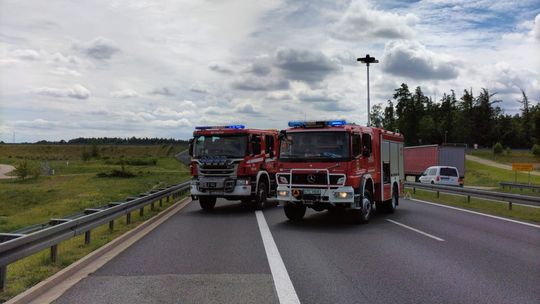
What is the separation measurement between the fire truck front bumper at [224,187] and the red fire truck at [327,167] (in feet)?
9.50

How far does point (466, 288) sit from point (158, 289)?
A: 13.0 ft

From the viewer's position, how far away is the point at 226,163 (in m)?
16.8

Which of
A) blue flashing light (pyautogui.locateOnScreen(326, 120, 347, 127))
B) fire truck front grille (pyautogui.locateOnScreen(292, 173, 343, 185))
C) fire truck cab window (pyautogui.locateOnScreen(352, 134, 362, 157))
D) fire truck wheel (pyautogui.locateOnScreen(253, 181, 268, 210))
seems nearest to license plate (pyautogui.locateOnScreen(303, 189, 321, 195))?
fire truck front grille (pyautogui.locateOnScreen(292, 173, 343, 185))

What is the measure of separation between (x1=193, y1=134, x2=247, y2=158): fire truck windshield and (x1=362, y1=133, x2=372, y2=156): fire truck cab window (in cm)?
473

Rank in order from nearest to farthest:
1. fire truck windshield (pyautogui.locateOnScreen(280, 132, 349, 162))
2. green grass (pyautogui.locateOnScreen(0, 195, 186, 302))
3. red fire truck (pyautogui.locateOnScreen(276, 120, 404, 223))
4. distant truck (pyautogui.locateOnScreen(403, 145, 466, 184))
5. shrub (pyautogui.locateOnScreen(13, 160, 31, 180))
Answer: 1. green grass (pyautogui.locateOnScreen(0, 195, 186, 302))
2. red fire truck (pyautogui.locateOnScreen(276, 120, 404, 223))
3. fire truck windshield (pyautogui.locateOnScreen(280, 132, 349, 162))
4. distant truck (pyautogui.locateOnScreen(403, 145, 466, 184))
5. shrub (pyautogui.locateOnScreen(13, 160, 31, 180))

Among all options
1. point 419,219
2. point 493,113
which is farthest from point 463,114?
point 419,219

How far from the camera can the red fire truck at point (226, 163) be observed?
1675cm

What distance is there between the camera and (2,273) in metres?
6.23

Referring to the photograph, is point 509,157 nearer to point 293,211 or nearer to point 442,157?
point 442,157

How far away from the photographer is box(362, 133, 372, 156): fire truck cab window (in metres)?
13.2

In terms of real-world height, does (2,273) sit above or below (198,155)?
below

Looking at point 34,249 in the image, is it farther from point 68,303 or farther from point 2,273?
point 68,303

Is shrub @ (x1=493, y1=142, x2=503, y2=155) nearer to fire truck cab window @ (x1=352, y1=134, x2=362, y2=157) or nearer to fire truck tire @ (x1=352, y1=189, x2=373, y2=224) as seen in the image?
fire truck tire @ (x1=352, y1=189, x2=373, y2=224)

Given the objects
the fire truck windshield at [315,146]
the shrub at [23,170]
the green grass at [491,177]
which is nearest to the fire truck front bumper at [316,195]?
the fire truck windshield at [315,146]
